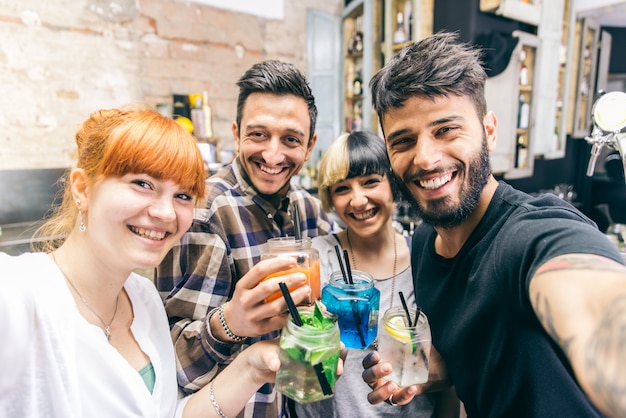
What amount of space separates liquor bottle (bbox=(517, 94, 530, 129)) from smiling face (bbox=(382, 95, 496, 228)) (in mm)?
3533

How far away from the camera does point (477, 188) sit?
43.9 inches

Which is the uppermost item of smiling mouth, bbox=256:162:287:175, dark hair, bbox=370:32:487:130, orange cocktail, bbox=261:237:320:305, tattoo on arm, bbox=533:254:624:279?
dark hair, bbox=370:32:487:130

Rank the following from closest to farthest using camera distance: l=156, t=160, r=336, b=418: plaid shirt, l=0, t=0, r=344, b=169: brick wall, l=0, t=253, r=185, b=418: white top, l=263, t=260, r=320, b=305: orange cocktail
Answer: l=0, t=253, r=185, b=418: white top
l=263, t=260, r=320, b=305: orange cocktail
l=156, t=160, r=336, b=418: plaid shirt
l=0, t=0, r=344, b=169: brick wall

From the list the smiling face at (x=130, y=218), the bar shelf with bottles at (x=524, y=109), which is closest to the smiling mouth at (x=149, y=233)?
the smiling face at (x=130, y=218)

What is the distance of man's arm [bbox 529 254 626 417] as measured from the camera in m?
0.58

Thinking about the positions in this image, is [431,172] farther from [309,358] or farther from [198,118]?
[198,118]

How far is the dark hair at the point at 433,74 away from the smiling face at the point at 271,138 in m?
0.40

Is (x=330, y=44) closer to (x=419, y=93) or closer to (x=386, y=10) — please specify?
(x=386, y=10)

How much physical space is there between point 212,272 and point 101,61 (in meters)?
3.71

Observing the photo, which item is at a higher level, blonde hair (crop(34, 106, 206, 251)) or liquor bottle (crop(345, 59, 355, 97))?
liquor bottle (crop(345, 59, 355, 97))

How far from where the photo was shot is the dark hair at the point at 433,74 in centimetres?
111

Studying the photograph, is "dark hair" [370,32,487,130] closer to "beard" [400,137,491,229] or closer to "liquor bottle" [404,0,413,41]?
"beard" [400,137,491,229]

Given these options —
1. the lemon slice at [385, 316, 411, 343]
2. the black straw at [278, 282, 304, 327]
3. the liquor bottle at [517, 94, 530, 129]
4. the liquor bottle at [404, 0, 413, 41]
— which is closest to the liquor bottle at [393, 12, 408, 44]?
the liquor bottle at [404, 0, 413, 41]

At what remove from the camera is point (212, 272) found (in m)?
1.25
